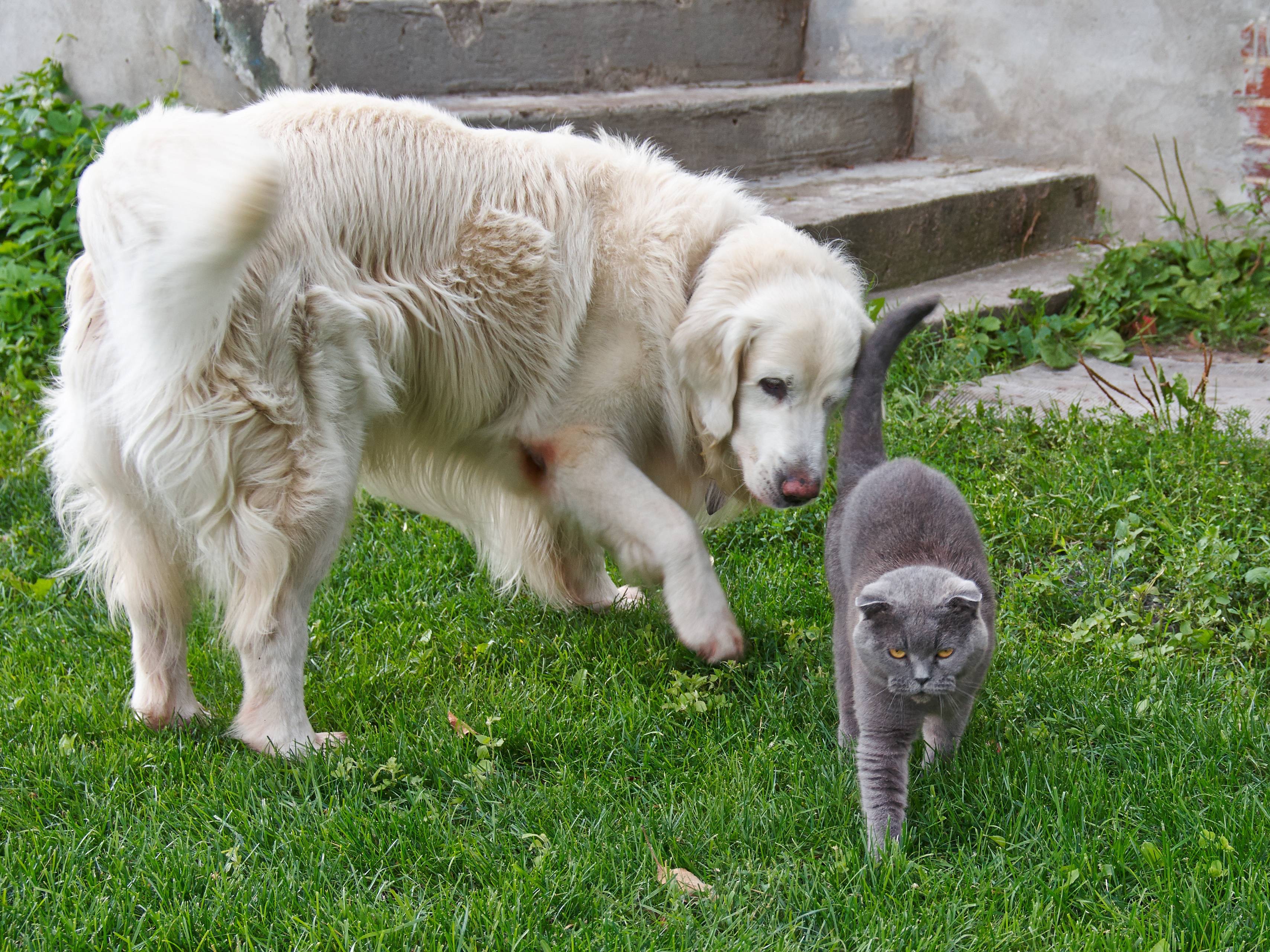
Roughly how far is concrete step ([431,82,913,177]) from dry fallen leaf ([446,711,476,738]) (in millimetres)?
3141

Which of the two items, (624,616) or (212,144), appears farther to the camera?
(624,616)

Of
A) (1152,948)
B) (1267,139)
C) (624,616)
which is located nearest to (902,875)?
(1152,948)

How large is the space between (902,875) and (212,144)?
2172 millimetres

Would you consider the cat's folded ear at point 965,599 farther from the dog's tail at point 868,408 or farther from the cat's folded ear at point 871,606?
the dog's tail at point 868,408

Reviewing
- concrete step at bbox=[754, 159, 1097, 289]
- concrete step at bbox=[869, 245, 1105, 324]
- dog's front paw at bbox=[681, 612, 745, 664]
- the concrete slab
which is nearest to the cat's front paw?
dog's front paw at bbox=[681, 612, 745, 664]

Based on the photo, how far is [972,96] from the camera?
6.86m

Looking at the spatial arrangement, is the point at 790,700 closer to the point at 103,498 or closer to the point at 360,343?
the point at 360,343

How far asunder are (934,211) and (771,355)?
10.5ft

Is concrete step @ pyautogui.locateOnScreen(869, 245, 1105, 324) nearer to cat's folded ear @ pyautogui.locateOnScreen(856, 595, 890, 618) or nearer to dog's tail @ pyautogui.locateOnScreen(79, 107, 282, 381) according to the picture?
cat's folded ear @ pyautogui.locateOnScreen(856, 595, 890, 618)

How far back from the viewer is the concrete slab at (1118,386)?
4672 millimetres

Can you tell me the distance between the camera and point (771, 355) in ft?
10.2

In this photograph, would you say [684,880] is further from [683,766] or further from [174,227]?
[174,227]

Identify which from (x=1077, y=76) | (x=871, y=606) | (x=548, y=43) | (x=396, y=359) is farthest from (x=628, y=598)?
(x=1077, y=76)

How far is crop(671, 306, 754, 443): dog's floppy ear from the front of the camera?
3.12 meters
